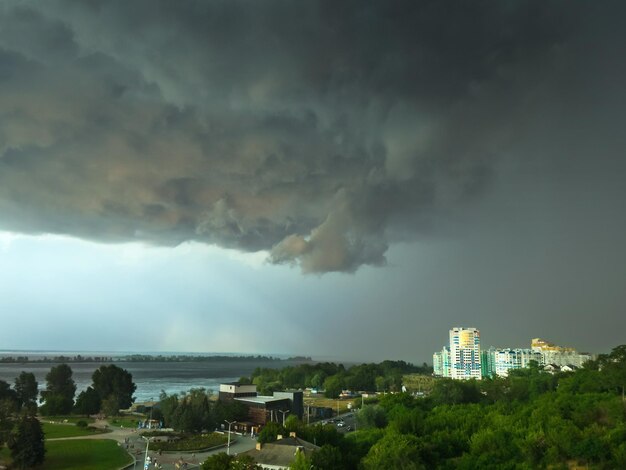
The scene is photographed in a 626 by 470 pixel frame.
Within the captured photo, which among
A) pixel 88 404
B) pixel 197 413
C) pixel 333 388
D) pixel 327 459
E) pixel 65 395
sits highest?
pixel 327 459

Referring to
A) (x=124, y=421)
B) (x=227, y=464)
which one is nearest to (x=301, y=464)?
(x=227, y=464)

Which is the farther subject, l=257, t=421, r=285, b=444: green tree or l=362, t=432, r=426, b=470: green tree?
l=257, t=421, r=285, b=444: green tree

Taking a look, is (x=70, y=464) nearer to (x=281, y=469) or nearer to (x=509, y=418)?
(x=281, y=469)

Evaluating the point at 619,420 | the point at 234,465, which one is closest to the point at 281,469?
the point at 234,465

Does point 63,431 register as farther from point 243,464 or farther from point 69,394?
point 243,464

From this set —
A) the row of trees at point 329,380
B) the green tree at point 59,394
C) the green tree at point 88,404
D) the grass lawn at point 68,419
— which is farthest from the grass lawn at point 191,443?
the row of trees at point 329,380

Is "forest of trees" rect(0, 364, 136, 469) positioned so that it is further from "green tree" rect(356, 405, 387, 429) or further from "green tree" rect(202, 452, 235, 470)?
"green tree" rect(202, 452, 235, 470)

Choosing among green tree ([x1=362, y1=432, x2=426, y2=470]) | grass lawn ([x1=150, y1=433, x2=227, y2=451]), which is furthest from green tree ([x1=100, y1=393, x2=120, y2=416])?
green tree ([x1=362, y1=432, x2=426, y2=470])
